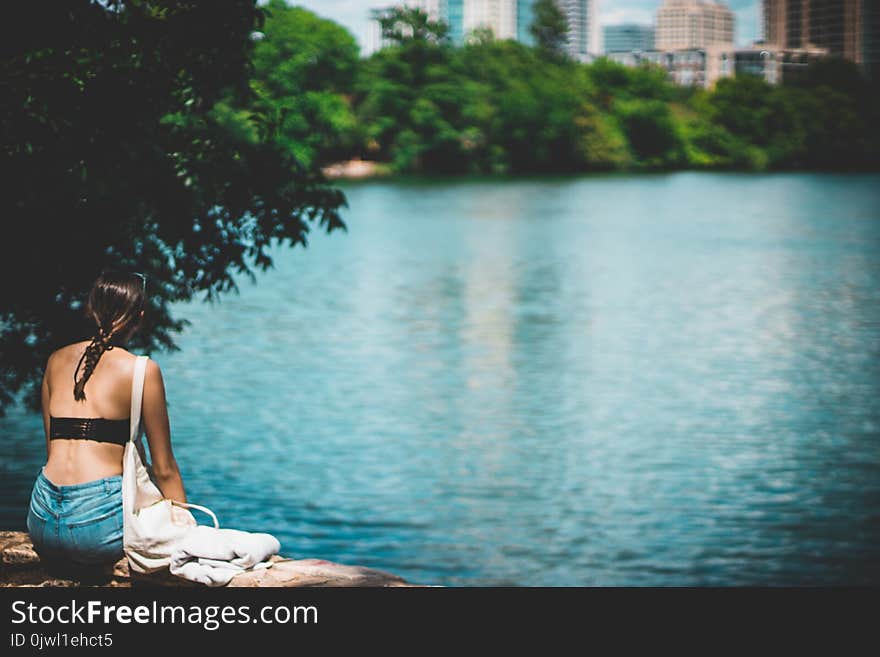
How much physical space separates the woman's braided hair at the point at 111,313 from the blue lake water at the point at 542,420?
28.6 ft

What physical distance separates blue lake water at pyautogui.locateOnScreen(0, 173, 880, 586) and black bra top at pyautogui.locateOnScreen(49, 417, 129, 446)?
28.2 feet

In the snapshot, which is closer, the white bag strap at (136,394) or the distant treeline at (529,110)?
the white bag strap at (136,394)

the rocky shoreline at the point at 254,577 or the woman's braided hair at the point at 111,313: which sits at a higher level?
the woman's braided hair at the point at 111,313

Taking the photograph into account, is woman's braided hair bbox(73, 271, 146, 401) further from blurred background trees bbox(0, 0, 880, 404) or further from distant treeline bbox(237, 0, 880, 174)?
distant treeline bbox(237, 0, 880, 174)

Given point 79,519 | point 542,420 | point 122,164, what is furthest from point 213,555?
point 542,420

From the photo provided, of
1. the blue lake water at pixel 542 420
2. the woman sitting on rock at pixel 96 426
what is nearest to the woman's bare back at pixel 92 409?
the woman sitting on rock at pixel 96 426

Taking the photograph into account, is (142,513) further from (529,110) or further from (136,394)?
(529,110)

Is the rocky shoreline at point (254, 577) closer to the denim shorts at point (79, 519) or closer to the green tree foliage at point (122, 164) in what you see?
the denim shorts at point (79, 519)

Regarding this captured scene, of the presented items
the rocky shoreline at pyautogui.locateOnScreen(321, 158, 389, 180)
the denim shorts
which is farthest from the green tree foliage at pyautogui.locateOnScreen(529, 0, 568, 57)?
the denim shorts

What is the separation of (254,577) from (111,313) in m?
1.19

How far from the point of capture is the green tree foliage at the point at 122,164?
9141 millimetres

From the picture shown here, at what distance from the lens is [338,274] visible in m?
40.2

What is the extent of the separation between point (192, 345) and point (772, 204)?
2106 inches

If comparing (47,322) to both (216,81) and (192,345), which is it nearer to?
(216,81)
